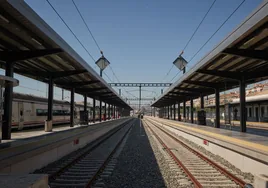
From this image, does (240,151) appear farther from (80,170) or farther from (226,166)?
(80,170)

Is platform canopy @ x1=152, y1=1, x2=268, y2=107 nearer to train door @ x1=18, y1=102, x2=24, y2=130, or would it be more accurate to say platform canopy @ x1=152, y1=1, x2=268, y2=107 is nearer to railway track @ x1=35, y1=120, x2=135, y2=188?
railway track @ x1=35, y1=120, x2=135, y2=188

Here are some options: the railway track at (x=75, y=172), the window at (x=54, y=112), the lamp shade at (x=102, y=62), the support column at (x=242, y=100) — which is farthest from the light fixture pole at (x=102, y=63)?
the railway track at (x=75, y=172)

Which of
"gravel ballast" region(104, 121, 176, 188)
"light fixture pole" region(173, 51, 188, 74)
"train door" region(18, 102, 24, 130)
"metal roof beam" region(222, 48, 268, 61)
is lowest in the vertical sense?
"gravel ballast" region(104, 121, 176, 188)

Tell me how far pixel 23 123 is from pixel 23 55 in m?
11.3

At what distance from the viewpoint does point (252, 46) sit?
11.6 m

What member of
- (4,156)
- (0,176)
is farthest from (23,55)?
(0,176)

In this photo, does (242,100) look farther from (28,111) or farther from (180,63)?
(28,111)

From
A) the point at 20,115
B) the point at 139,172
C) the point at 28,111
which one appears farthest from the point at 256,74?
the point at 28,111

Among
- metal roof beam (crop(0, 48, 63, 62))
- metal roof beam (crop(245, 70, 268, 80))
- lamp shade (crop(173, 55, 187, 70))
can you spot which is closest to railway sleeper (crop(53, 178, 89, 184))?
metal roof beam (crop(0, 48, 63, 62))

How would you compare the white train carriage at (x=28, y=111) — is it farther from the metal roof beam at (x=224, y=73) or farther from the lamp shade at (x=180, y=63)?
the lamp shade at (x=180, y=63)

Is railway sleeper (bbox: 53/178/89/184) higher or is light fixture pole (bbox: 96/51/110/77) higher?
light fixture pole (bbox: 96/51/110/77)

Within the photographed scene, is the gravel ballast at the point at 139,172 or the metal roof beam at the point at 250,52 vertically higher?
the metal roof beam at the point at 250,52

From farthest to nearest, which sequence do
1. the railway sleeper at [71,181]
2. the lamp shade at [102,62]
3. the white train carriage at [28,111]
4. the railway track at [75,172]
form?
the lamp shade at [102,62], the white train carriage at [28,111], the railway sleeper at [71,181], the railway track at [75,172]

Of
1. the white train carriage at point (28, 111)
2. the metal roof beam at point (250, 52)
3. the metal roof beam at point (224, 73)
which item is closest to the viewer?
the metal roof beam at point (250, 52)
